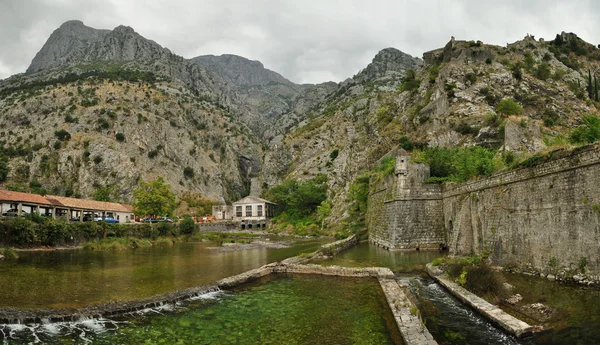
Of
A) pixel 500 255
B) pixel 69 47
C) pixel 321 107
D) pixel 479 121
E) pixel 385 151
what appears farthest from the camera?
pixel 69 47

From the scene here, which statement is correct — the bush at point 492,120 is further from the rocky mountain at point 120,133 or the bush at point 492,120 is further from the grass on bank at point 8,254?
the rocky mountain at point 120,133

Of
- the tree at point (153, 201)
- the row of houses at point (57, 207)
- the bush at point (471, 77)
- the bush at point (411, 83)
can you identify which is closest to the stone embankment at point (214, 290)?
the row of houses at point (57, 207)

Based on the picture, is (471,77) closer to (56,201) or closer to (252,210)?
(252,210)

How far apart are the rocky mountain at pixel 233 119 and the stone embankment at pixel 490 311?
843 cm

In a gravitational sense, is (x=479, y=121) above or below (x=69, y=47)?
below

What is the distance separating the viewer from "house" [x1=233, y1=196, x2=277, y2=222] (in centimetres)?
9149

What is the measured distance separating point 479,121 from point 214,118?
101 meters

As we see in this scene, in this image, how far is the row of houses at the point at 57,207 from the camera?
135ft

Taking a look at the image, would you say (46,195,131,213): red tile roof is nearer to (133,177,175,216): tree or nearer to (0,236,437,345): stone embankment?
(133,177,175,216): tree

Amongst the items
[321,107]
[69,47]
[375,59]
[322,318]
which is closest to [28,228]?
[322,318]

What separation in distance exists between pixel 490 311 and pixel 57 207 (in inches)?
2120

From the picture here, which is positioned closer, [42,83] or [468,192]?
[468,192]

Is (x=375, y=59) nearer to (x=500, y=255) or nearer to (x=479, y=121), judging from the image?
(x=479, y=121)

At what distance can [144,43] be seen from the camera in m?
162
